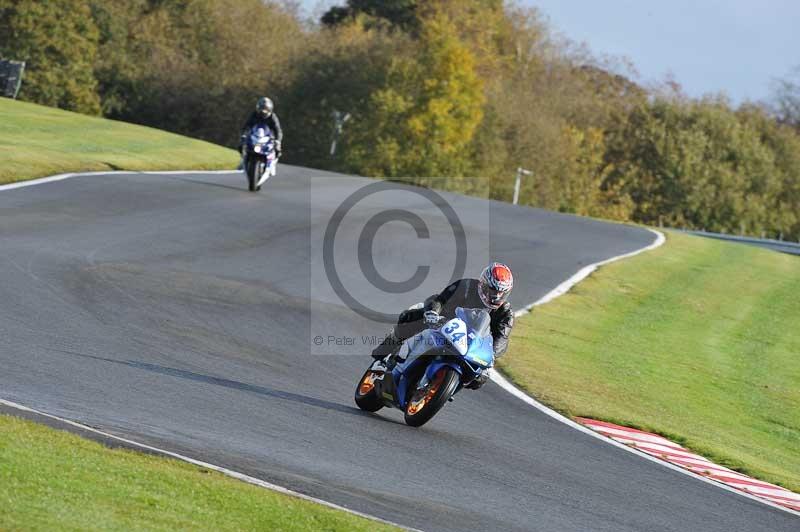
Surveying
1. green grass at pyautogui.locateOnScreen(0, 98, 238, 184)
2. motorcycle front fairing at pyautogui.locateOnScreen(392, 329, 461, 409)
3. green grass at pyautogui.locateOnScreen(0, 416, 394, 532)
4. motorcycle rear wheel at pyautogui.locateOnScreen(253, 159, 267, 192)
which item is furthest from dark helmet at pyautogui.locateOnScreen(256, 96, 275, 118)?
green grass at pyautogui.locateOnScreen(0, 416, 394, 532)

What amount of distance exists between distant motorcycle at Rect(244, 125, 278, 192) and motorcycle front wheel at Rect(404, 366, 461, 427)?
15.4 meters

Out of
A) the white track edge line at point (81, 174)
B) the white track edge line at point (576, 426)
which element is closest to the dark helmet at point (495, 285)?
the white track edge line at point (576, 426)

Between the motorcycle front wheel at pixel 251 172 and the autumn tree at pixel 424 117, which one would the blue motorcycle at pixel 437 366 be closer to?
the motorcycle front wheel at pixel 251 172

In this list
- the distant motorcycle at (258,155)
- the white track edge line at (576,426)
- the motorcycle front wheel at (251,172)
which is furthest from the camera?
the motorcycle front wheel at (251,172)

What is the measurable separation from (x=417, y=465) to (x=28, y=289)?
6.41 m

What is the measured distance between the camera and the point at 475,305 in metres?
10.9

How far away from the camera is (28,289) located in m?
13.9

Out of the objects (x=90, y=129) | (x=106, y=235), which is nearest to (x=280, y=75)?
(x=90, y=129)

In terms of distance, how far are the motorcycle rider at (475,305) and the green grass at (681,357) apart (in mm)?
2534

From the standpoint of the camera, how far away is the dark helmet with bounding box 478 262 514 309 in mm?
10562

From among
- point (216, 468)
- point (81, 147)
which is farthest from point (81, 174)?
point (216, 468)

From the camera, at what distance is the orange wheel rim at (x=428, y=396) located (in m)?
10.3

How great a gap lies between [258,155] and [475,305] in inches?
629

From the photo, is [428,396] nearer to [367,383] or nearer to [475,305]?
[367,383]
